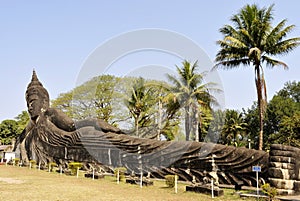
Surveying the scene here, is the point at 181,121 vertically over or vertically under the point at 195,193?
over

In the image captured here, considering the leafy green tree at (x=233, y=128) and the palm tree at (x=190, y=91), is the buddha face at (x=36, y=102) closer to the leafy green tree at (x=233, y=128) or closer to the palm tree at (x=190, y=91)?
the palm tree at (x=190, y=91)

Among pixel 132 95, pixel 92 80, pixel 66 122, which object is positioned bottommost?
pixel 66 122

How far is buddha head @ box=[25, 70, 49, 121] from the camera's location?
23.4 metres

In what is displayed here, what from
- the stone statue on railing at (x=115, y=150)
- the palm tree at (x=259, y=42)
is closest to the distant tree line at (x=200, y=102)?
the palm tree at (x=259, y=42)

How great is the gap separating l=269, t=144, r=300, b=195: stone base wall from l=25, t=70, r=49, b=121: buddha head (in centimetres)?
1663

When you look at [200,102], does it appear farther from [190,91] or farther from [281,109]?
[281,109]

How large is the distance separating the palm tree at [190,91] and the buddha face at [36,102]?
8.99m

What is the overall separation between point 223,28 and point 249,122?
23.2m

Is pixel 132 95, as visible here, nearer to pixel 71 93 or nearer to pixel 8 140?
pixel 71 93

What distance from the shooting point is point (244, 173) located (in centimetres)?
1262

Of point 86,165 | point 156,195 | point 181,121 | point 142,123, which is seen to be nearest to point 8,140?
point 142,123

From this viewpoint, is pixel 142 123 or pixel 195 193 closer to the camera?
pixel 195 193

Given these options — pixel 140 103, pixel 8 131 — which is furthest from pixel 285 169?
pixel 8 131

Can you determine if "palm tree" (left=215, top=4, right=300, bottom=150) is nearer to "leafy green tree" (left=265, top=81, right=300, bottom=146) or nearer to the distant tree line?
the distant tree line
